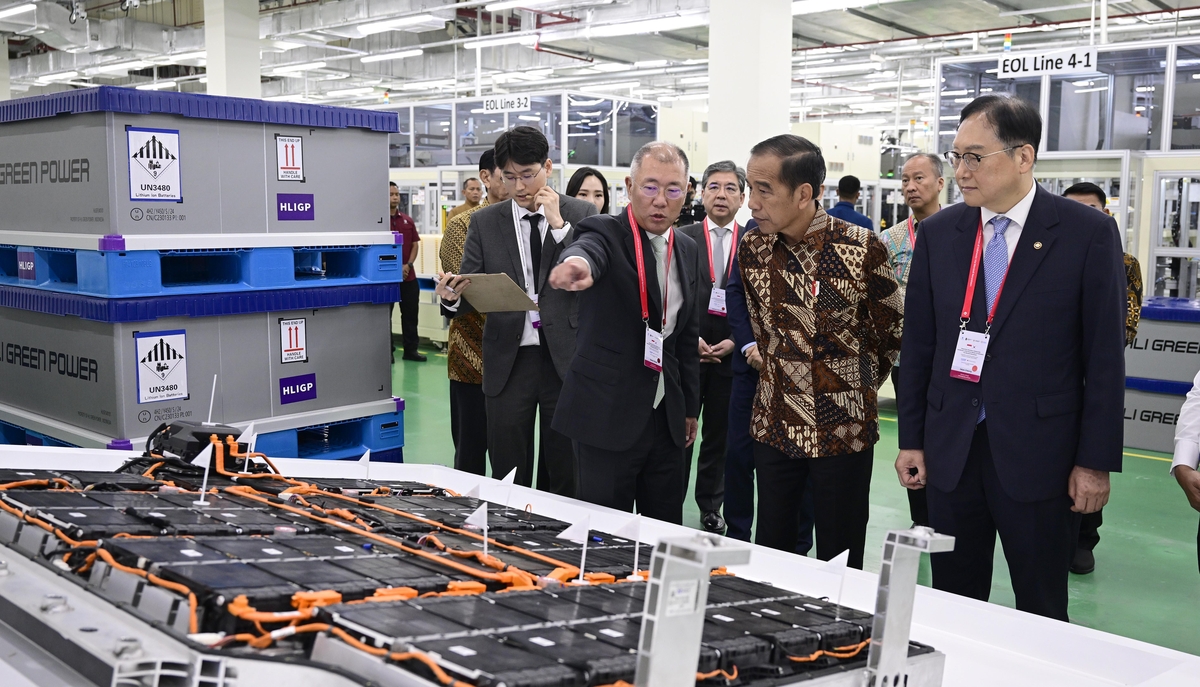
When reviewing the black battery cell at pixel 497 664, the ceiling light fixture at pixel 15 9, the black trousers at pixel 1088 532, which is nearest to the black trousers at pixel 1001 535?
the black battery cell at pixel 497 664

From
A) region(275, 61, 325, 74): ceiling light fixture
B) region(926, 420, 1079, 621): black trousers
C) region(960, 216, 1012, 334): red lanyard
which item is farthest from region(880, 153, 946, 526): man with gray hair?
region(275, 61, 325, 74): ceiling light fixture

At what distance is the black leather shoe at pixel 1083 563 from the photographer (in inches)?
167

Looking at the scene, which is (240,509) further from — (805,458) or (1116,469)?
(1116,469)

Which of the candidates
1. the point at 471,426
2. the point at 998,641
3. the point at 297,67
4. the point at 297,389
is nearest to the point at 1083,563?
the point at 471,426

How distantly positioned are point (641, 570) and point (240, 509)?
84 centimetres

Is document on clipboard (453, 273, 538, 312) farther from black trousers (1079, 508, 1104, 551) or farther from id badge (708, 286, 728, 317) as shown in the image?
black trousers (1079, 508, 1104, 551)

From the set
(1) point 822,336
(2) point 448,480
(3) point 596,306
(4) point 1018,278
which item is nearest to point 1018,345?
(4) point 1018,278

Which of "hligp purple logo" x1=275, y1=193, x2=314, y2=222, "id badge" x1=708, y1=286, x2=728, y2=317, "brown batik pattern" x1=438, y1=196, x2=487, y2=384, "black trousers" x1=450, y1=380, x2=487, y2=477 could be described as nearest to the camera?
"hligp purple logo" x1=275, y1=193, x2=314, y2=222

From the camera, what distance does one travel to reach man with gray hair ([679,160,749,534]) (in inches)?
180

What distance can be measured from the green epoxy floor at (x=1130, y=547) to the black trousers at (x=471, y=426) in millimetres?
1156

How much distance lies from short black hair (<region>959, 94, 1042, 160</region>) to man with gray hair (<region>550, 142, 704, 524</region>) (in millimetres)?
800

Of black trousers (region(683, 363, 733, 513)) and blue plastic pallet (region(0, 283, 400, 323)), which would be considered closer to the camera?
blue plastic pallet (region(0, 283, 400, 323))

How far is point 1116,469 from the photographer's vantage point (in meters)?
2.27

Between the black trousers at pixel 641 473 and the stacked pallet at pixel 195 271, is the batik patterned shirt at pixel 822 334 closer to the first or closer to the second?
the black trousers at pixel 641 473
